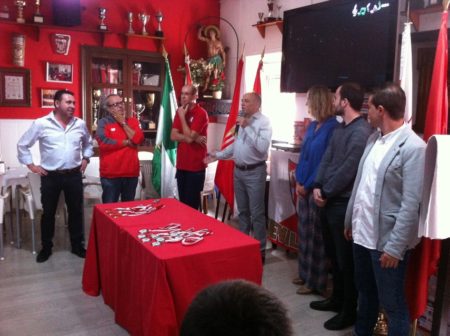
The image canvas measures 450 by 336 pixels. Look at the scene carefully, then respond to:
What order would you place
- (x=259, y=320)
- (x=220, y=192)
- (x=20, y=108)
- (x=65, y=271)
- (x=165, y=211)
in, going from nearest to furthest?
(x=259, y=320), (x=165, y=211), (x=65, y=271), (x=220, y=192), (x=20, y=108)

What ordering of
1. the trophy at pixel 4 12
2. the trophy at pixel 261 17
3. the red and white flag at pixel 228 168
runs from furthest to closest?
1. the trophy at pixel 261 17
2. the trophy at pixel 4 12
3. the red and white flag at pixel 228 168

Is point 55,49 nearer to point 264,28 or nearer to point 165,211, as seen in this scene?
point 264,28

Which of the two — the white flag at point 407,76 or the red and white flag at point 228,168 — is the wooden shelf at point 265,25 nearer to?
the red and white flag at point 228,168

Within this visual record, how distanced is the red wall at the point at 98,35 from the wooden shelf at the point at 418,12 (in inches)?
137

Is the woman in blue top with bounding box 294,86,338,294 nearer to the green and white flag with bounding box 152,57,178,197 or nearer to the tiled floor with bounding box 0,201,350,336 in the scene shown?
the tiled floor with bounding box 0,201,350,336

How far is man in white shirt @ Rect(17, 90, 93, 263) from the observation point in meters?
3.70

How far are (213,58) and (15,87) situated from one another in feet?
8.12

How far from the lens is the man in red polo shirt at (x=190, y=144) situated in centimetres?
400

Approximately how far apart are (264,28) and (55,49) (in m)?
2.54

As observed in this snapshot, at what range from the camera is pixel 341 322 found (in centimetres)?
271

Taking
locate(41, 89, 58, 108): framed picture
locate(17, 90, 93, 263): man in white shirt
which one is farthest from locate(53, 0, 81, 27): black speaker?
locate(17, 90, 93, 263): man in white shirt

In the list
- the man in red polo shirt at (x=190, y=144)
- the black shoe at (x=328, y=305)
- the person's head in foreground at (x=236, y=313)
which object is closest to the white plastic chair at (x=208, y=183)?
the man in red polo shirt at (x=190, y=144)

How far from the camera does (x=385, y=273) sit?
2.12 metres

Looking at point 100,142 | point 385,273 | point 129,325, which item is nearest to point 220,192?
point 100,142
